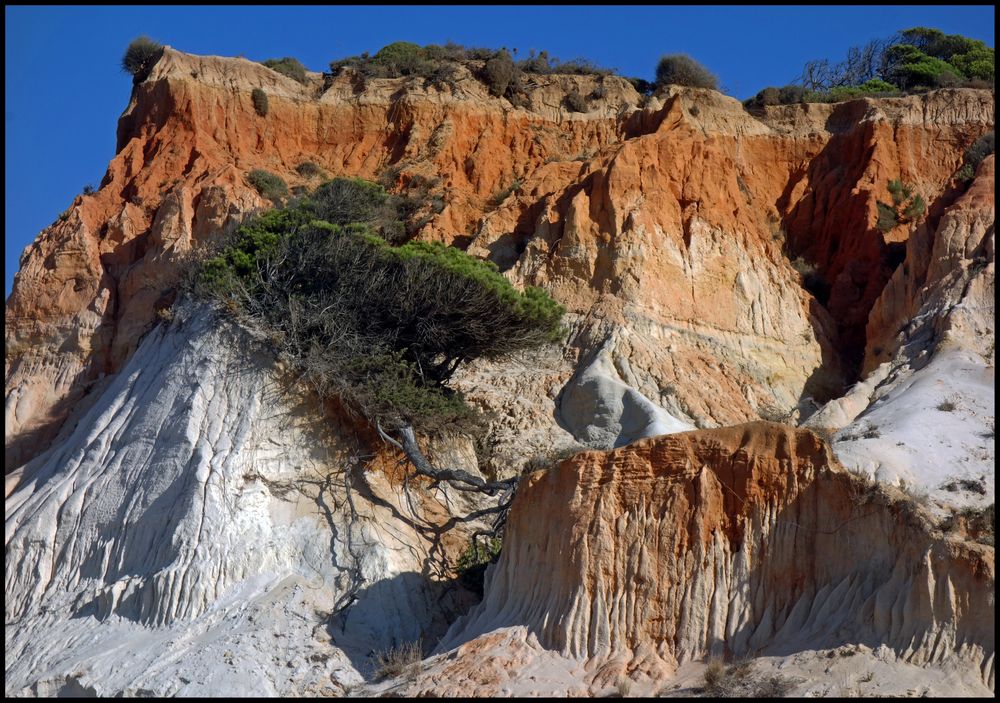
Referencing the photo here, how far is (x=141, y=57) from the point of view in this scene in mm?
39188

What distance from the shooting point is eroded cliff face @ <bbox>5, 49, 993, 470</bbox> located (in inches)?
1139

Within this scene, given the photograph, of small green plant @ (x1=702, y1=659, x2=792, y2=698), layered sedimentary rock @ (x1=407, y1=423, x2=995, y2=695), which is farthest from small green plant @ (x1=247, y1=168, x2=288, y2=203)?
small green plant @ (x1=702, y1=659, x2=792, y2=698)

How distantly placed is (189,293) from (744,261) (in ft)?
40.9

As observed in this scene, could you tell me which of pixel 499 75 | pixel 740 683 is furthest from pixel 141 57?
pixel 740 683

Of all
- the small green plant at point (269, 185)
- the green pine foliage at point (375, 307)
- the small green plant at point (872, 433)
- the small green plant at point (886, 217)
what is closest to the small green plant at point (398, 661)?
the green pine foliage at point (375, 307)

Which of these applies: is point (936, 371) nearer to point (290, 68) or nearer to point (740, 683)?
point (740, 683)

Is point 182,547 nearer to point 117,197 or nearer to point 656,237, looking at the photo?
point 656,237

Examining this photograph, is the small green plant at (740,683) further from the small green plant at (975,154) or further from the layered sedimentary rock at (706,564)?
the small green plant at (975,154)

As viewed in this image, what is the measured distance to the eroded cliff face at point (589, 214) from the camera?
28.9 metres

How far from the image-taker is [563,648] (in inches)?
715

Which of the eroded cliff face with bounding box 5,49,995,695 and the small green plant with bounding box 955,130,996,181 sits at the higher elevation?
the small green plant with bounding box 955,130,996,181

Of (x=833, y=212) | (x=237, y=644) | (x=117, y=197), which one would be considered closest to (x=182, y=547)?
(x=237, y=644)

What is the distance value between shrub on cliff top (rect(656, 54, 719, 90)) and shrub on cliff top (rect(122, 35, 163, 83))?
564 inches

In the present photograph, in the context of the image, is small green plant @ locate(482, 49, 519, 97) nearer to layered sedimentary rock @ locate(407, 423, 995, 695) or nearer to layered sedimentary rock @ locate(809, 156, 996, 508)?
layered sedimentary rock @ locate(809, 156, 996, 508)
